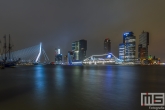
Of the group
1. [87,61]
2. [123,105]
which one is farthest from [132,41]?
[123,105]

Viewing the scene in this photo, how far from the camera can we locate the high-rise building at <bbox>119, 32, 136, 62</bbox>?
183850 millimetres

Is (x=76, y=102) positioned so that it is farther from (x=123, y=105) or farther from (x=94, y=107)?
(x=123, y=105)

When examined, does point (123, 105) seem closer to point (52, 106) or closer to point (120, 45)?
point (52, 106)

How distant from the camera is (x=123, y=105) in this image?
12.1m

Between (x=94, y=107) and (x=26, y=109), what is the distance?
5154 millimetres

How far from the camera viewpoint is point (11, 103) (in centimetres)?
1248

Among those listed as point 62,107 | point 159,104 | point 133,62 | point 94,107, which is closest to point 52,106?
point 62,107

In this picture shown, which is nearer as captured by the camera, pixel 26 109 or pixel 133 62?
pixel 26 109

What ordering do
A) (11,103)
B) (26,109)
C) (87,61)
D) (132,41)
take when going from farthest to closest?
(132,41), (87,61), (11,103), (26,109)

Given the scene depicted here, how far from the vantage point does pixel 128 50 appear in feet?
611

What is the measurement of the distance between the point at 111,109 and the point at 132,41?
19514 cm

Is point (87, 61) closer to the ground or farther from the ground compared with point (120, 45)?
closer to the ground

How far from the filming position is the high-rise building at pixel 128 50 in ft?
603

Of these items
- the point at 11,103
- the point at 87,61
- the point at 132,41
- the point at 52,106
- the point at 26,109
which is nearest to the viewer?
the point at 26,109
